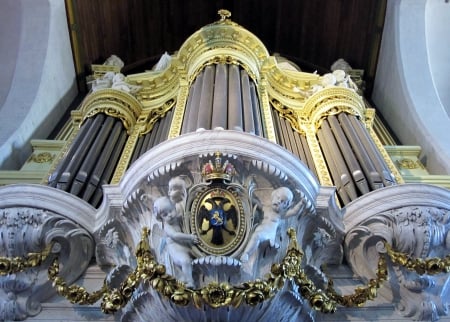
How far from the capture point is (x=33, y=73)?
28.1 ft

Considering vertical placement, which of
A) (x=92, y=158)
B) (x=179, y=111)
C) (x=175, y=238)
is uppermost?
(x=179, y=111)

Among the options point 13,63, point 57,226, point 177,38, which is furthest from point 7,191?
point 177,38

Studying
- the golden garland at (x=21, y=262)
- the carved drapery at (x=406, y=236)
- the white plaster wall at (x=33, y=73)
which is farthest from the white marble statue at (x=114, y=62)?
the carved drapery at (x=406, y=236)

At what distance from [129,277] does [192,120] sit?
2118 mm

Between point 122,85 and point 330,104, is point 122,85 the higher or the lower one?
the higher one

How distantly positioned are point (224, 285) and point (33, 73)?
5490 millimetres

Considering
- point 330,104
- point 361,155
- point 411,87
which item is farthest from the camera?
point 411,87

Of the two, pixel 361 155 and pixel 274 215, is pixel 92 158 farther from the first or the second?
pixel 361 155

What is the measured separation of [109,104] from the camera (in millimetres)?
7688

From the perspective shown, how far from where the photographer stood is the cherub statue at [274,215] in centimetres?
439

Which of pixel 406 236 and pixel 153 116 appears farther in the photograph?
pixel 153 116

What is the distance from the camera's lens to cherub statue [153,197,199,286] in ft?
13.9

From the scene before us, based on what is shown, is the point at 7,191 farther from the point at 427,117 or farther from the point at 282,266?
the point at 427,117

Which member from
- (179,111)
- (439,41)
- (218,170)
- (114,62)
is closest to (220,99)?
(179,111)
